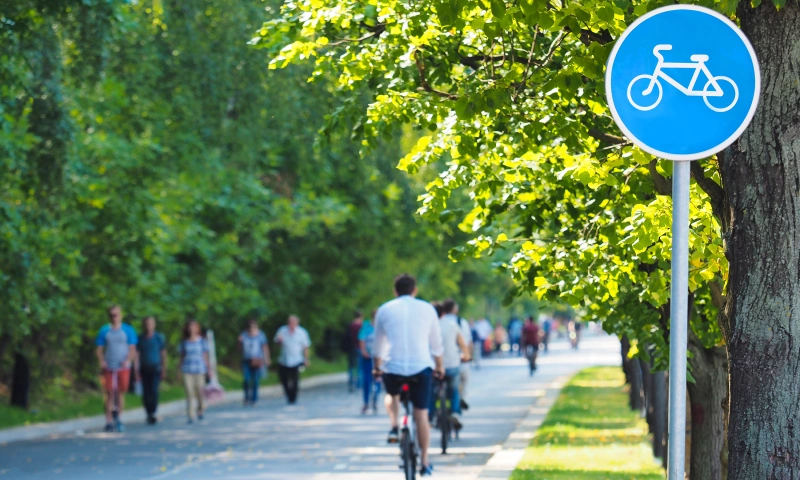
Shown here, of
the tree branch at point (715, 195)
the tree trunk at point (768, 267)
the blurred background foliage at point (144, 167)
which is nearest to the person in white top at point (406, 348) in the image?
the blurred background foliage at point (144, 167)

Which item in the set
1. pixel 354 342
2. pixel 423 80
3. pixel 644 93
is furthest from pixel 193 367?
pixel 644 93

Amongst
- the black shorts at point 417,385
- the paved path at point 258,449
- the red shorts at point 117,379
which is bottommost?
the paved path at point 258,449

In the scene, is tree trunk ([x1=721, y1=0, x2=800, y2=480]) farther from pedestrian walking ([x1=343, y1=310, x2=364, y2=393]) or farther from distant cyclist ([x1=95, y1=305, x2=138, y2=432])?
pedestrian walking ([x1=343, y1=310, x2=364, y2=393])

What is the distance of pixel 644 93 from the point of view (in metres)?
5.02

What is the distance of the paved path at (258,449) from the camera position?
13.8 meters

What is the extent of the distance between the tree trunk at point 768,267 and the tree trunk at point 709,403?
3.66 meters

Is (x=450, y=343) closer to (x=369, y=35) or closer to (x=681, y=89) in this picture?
(x=369, y=35)

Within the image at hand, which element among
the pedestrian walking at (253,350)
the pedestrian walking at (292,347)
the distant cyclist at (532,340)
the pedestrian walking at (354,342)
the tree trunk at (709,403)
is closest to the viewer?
the tree trunk at (709,403)

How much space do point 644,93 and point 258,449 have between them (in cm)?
1220

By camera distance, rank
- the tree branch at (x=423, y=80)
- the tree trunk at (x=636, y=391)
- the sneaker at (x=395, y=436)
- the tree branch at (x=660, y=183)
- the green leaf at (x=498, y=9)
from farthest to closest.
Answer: the tree trunk at (x=636, y=391) < the sneaker at (x=395, y=436) < the tree branch at (x=423, y=80) < the tree branch at (x=660, y=183) < the green leaf at (x=498, y=9)

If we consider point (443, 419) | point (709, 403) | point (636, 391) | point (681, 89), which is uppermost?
point (681, 89)

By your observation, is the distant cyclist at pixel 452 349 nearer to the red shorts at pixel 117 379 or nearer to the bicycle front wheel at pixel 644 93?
the red shorts at pixel 117 379

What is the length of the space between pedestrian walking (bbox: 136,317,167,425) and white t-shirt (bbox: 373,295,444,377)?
10924 millimetres

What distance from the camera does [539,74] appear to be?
7.94m
